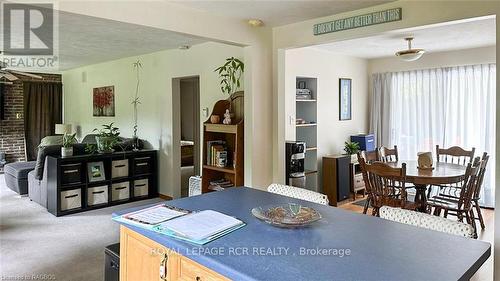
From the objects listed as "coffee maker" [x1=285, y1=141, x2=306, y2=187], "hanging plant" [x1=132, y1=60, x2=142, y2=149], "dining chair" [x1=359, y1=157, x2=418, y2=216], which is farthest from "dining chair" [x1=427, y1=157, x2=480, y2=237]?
"hanging plant" [x1=132, y1=60, x2=142, y2=149]

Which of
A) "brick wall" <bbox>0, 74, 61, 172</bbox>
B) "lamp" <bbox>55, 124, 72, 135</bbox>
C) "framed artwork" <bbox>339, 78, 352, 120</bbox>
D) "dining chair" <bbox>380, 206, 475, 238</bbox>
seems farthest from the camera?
"brick wall" <bbox>0, 74, 61, 172</bbox>

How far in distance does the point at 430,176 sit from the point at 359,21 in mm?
1643

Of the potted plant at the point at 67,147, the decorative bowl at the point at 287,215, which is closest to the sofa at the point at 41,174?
the potted plant at the point at 67,147

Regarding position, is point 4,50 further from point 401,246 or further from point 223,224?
point 401,246

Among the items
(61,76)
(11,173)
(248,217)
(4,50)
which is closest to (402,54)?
(248,217)

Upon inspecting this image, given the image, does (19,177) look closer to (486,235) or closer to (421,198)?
(421,198)

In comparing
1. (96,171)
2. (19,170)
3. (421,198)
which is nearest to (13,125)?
(19,170)

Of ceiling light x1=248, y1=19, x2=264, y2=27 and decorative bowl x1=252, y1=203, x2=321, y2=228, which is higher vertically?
ceiling light x1=248, y1=19, x2=264, y2=27

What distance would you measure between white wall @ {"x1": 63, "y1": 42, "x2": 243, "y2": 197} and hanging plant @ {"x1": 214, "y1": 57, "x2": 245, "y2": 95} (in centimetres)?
12

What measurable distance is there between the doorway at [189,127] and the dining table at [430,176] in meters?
3.70

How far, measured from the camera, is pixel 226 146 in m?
4.48

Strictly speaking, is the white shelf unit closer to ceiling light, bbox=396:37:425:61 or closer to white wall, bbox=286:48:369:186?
white wall, bbox=286:48:369:186

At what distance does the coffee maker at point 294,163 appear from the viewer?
4.62 meters

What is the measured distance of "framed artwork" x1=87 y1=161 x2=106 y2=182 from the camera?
5059 millimetres
